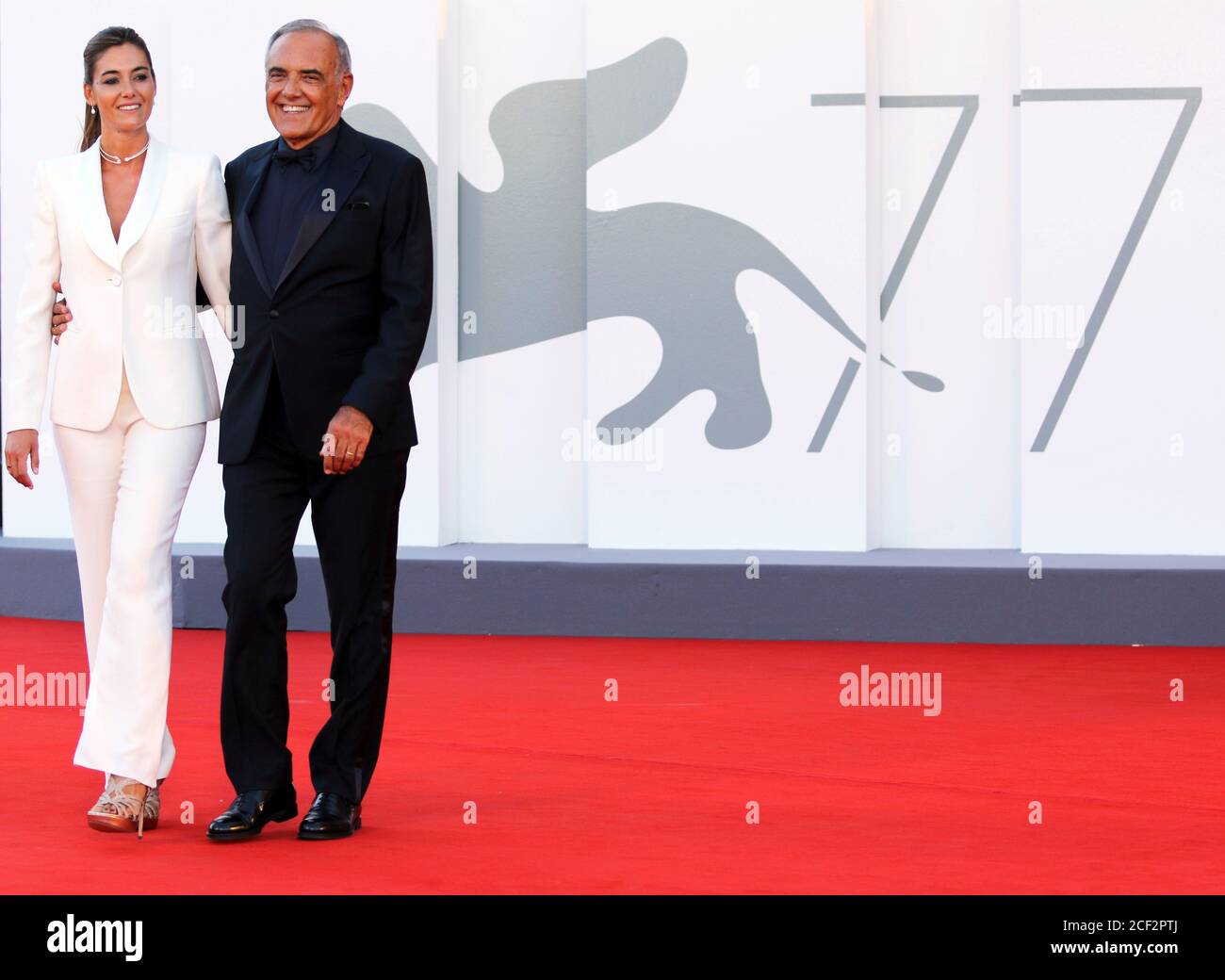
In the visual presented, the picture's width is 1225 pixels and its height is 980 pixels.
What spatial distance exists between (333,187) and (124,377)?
2.05 feet

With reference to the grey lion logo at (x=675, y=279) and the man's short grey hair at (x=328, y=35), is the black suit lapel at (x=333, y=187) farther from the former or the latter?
the grey lion logo at (x=675, y=279)

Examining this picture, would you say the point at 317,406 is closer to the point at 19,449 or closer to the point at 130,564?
the point at 130,564

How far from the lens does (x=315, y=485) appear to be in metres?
3.74

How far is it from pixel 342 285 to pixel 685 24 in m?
4.62

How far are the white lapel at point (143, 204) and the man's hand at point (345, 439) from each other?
25.3 inches

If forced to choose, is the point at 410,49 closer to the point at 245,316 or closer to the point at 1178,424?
the point at 1178,424

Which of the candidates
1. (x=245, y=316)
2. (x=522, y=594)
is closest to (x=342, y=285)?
(x=245, y=316)

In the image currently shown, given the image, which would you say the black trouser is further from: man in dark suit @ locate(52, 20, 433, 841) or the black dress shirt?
the black dress shirt

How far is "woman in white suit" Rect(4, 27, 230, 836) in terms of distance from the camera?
3742 millimetres

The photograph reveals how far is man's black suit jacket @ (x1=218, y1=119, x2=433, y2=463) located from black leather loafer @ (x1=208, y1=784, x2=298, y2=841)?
73 centimetres

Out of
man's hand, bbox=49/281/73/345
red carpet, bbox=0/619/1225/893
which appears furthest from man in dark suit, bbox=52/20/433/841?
man's hand, bbox=49/281/73/345

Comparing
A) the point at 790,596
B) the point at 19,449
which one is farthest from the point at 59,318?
the point at 790,596

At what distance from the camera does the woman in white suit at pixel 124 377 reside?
3.74 m

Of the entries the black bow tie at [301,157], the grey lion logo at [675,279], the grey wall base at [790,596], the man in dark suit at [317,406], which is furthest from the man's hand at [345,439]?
the grey lion logo at [675,279]
